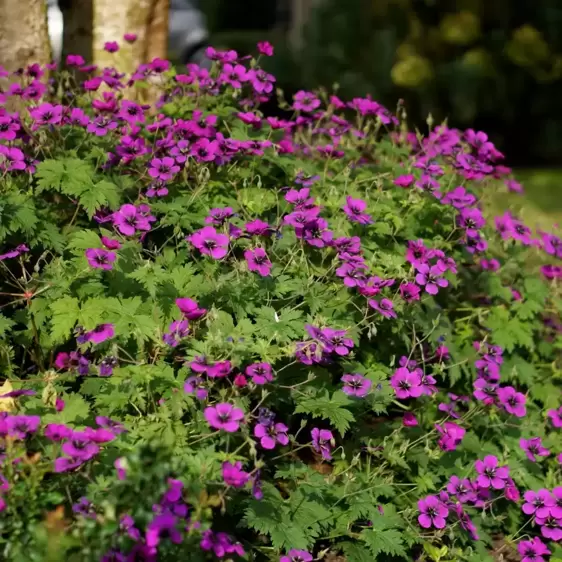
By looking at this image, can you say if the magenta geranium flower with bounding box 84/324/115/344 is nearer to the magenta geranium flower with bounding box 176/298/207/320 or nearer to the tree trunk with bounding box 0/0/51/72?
the magenta geranium flower with bounding box 176/298/207/320

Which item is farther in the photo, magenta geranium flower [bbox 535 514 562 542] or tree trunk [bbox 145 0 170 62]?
tree trunk [bbox 145 0 170 62]

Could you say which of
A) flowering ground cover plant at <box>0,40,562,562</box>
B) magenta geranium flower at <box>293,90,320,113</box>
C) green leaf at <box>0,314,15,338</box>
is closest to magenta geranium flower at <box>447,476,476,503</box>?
flowering ground cover plant at <box>0,40,562,562</box>

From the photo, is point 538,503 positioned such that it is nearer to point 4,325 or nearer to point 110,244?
point 110,244

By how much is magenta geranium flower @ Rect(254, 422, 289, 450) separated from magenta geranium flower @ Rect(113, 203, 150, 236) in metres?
0.99

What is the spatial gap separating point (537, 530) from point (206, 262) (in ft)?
6.16

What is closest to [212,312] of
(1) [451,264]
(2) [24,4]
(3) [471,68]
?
(1) [451,264]

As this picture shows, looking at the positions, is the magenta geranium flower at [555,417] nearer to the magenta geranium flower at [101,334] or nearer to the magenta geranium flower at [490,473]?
the magenta geranium flower at [490,473]

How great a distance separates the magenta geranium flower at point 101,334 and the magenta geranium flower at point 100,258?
244mm

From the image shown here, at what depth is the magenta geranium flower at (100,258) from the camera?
129 inches

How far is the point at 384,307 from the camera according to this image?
136 inches

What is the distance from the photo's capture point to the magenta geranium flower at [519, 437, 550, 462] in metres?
3.84

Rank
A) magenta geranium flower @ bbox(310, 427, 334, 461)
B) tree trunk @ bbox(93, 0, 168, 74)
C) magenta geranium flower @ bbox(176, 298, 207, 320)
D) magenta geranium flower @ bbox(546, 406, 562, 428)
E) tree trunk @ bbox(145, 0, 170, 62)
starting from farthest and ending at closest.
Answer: tree trunk @ bbox(145, 0, 170, 62) → tree trunk @ bbox(93, 0, 168, 74) → magenta geranium flower @ bbox(546, 406, 562, 428) → magenta geranium flower @ bbox(310, 427, 334, 461) → magenta geranium flower @ bbox(176, 298, 207, 320)

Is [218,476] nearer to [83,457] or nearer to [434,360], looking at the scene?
[83,457]

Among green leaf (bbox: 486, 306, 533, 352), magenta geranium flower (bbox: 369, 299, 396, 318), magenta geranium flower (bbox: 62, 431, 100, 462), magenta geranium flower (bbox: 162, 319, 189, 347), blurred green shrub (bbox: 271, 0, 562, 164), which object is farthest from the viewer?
blurred green shrub (bbox: 271, 0, 562, 164)
